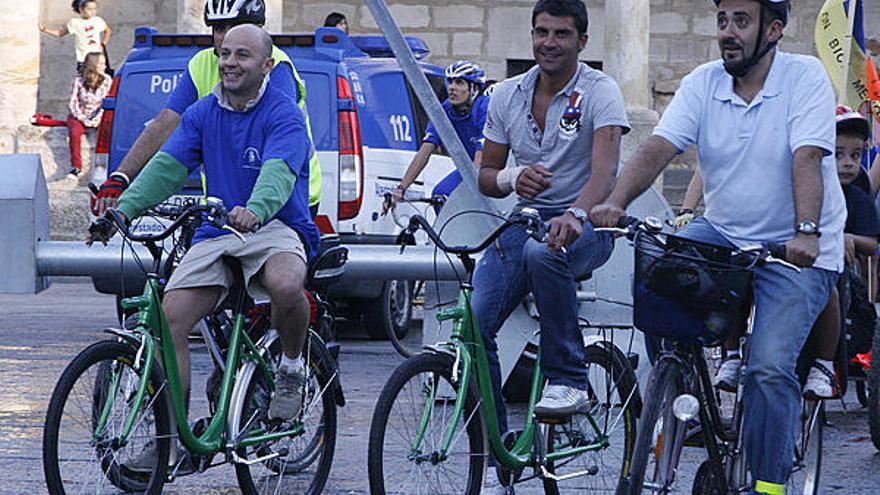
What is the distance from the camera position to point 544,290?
609cm

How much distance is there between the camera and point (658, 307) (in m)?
5.38

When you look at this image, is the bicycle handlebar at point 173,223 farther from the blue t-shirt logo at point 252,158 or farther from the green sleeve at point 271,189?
the blue t-shirt logo at point 252,158

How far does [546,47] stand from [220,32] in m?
1.88

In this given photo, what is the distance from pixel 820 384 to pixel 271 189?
188 cm

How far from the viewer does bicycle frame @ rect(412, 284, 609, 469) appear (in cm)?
580

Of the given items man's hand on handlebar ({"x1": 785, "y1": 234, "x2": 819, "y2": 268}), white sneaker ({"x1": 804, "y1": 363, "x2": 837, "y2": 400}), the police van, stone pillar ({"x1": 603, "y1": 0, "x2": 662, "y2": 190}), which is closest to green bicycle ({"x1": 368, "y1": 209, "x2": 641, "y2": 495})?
white sneaker ({"x1": 804, "y1": 363, "x2": 837, "y2": 400})

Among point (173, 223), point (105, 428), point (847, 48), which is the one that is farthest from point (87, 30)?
point (105, 428)

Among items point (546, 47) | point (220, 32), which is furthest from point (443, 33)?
point (546, 47)

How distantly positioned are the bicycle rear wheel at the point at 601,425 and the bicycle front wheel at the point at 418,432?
0.58 meters

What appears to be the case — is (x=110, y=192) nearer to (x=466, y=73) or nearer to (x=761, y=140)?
(x=761, y=140)

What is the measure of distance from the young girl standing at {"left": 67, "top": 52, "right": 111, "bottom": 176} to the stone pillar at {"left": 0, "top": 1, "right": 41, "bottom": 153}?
57 cm

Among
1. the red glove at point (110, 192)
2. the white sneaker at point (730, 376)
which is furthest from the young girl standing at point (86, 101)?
the white sneaker at point (730, 376)

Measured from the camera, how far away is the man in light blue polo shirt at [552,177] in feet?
20.1

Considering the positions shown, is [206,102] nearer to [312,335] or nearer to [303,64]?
[312,335]
